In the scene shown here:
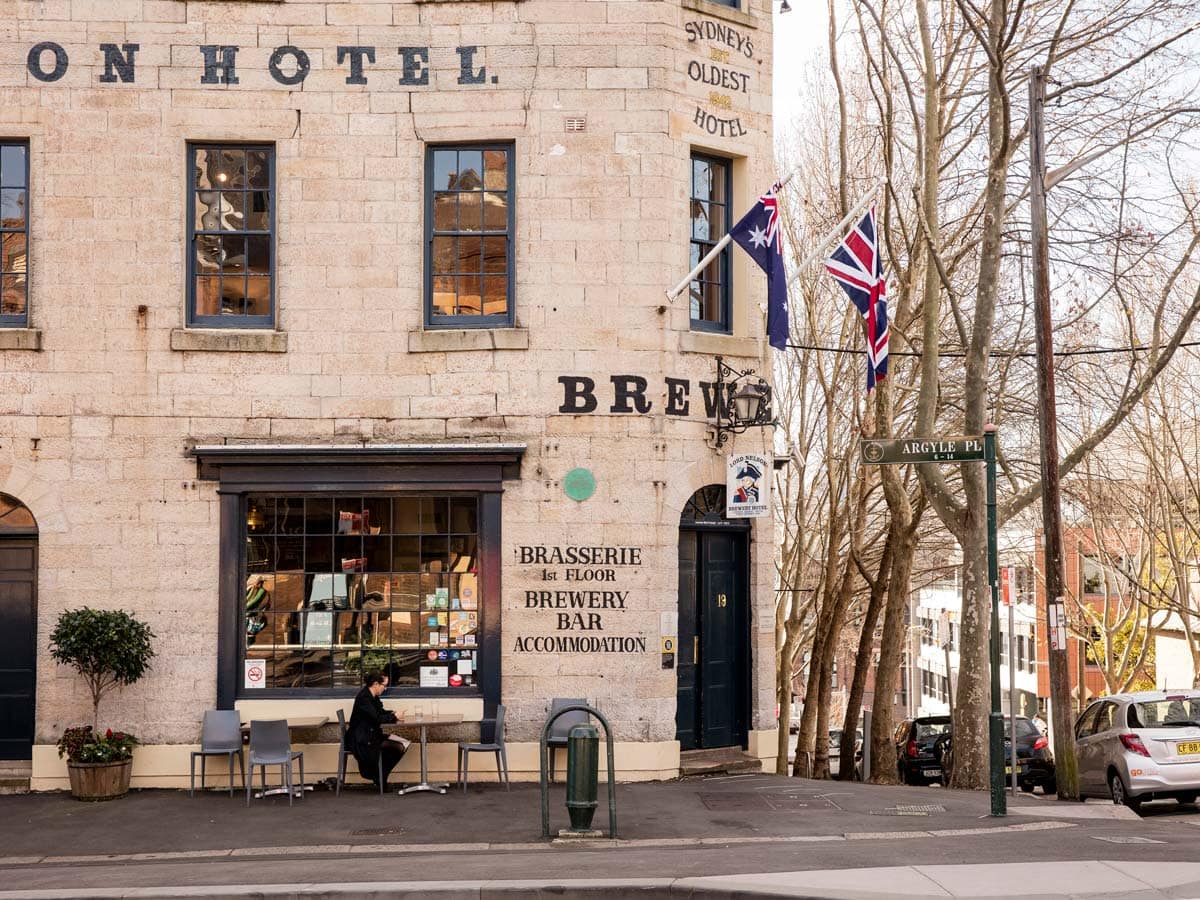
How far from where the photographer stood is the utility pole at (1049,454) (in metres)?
17.1

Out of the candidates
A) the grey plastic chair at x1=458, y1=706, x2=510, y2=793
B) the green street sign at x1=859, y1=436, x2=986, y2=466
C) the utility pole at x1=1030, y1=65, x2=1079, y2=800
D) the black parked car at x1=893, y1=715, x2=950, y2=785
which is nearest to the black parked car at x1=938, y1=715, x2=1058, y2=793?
the black parked car at x1=893, y1=715, x2=950, y2=785

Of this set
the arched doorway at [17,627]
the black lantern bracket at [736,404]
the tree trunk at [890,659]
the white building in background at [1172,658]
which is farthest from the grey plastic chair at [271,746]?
the white building in background at [1172,658]

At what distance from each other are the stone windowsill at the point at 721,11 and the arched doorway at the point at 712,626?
5.39 metres

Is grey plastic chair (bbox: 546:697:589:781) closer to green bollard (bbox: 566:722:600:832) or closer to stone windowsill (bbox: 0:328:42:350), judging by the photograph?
green bollard (bbox: 566:722:600:832)

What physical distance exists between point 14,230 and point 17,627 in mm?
Answer: 4380

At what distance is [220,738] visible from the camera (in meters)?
14.8

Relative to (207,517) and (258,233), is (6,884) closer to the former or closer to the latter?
(207,517)

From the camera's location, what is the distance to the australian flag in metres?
14.7

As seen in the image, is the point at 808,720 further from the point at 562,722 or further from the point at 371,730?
the point at 371,730

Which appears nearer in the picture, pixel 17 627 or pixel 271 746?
pixel 271 746

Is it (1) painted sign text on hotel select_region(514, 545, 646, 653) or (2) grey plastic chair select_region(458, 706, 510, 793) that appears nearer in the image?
(2) grey plastic chair select_region(458, 706, 510, 793)

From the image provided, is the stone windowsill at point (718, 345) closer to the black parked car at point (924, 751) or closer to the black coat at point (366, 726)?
the black coat at point (366, 726)

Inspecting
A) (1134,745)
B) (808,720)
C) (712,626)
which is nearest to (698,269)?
(712,626)

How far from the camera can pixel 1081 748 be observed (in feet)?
61.8
